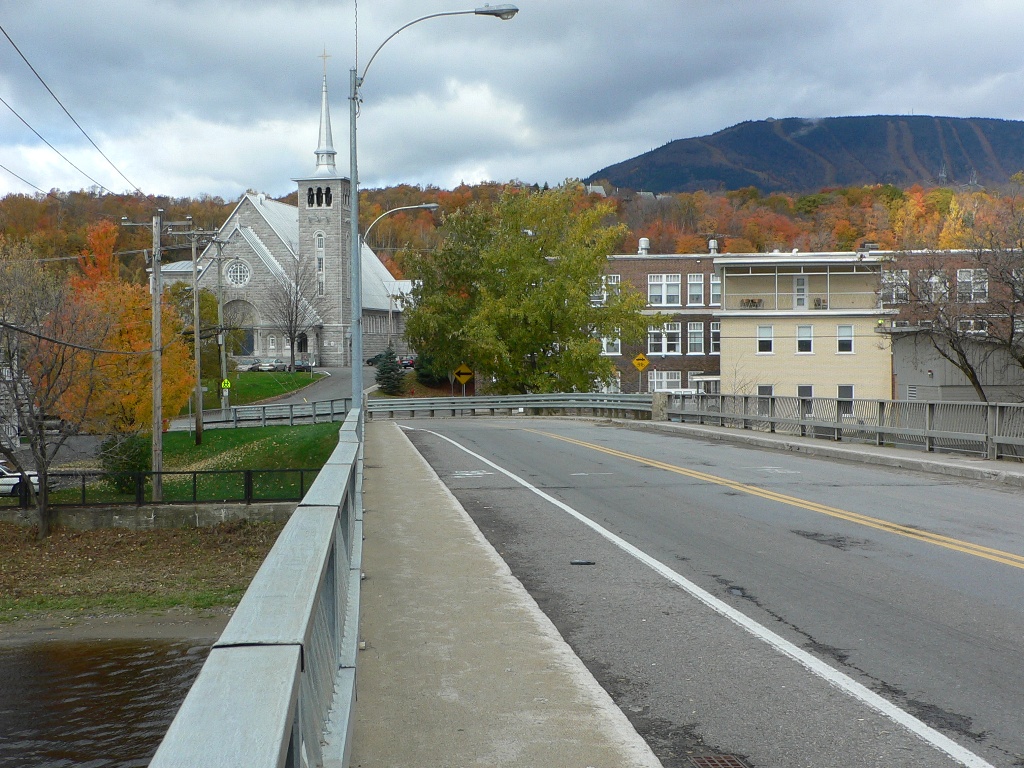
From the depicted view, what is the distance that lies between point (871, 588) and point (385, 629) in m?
4.48

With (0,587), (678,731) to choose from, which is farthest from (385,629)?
(0,587)

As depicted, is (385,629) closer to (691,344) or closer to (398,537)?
(398,537)

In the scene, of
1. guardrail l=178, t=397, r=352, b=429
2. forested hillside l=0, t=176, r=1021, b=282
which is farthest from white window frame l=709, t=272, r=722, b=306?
guardrail l=178, t=397, r=352, b=429

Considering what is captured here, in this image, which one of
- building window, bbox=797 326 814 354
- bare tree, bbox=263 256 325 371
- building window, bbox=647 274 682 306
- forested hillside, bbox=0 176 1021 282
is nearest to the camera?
building window, bbox=797 326 814 354

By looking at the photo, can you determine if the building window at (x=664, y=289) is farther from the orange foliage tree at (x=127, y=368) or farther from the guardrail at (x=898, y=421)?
the guardrail at (x=898, y=421)

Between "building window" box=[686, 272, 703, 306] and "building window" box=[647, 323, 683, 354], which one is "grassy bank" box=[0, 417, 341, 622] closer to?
"building window" box=[647, 323, 683, 354]

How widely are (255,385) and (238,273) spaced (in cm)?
2193

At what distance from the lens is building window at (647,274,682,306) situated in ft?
230

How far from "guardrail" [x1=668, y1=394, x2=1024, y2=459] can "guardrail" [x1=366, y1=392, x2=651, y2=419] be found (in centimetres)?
1482

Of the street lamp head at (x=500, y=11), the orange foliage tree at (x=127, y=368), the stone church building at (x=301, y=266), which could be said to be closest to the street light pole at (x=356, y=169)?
the street lamp head at (x=500, y=11)

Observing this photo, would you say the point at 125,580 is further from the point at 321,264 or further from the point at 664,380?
the point at 321,264

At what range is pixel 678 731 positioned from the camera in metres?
5.54

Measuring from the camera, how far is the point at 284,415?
192ft

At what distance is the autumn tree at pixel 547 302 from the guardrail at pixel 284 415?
8835mm
